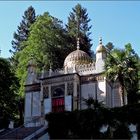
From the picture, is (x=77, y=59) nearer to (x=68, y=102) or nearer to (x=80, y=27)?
(x=68, y=102)

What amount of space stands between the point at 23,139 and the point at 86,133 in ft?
15.4

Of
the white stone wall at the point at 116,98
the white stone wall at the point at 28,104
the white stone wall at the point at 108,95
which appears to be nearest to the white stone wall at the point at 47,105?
the white stone wall at the point at 28,104

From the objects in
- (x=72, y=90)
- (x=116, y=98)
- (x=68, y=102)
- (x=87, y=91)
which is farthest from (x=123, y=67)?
(x=68, y=102)

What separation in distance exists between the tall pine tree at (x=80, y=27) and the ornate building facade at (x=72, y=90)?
21.6 metres

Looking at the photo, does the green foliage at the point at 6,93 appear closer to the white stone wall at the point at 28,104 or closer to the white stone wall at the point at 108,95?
A: the white stone wall at the point at 28,104

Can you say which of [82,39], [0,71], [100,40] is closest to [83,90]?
[100,40]

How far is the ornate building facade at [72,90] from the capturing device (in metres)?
37.7

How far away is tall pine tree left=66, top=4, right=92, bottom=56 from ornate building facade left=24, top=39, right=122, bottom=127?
2162cm

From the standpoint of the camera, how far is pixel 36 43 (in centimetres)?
5125

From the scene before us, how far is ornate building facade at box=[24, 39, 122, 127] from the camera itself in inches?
1484

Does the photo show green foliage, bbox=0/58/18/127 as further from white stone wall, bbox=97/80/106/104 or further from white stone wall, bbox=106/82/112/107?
white stone wall, bbox=106/82/112/107

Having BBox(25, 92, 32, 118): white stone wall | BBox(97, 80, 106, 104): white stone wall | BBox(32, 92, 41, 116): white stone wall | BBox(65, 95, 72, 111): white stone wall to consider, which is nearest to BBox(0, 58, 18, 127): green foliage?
BBox(25, 92, 32, 118): white stone wall

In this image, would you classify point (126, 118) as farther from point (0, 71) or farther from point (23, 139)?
point (0, 71)

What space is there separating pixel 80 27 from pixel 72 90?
30.8 meters
